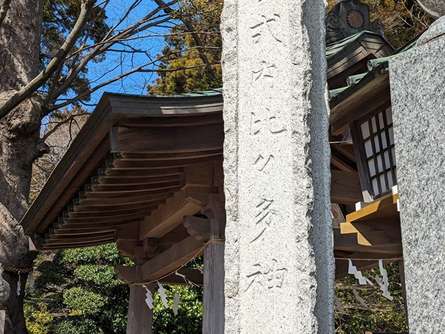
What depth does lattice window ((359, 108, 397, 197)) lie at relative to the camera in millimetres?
5512

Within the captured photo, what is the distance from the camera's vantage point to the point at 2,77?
10414 mm

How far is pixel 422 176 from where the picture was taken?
7.88 ft

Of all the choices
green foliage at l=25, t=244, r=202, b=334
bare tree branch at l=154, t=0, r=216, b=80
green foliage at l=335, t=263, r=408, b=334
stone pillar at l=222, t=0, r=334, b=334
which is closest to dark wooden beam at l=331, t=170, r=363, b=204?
stone pillar at l=222, t=0, r=334, b=334

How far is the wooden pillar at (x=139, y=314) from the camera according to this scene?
27.6ft

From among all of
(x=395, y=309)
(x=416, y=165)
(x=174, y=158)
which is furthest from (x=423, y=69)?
(x=395, y=309)

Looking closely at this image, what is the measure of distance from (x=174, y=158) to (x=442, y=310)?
3.76 meters

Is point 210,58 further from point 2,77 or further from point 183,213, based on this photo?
point 183,213

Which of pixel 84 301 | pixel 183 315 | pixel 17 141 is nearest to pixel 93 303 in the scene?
pixel 84 301

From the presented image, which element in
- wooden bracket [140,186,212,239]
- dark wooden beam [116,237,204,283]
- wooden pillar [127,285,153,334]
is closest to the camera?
wooden bracket [140,186,212,239]

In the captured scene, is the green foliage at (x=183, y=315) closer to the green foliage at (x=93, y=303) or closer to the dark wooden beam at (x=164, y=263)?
the green foliage at (x=93, y=303)

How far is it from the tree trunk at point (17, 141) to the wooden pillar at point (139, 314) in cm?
200

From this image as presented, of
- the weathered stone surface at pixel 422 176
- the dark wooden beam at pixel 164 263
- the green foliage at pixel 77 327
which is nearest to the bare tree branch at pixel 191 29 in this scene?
the dark wooden beam at pixel 164 263

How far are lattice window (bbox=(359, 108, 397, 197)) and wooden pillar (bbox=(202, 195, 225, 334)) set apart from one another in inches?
57.7

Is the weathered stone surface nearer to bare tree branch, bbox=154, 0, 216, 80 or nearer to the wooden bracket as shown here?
the wooden bracket
